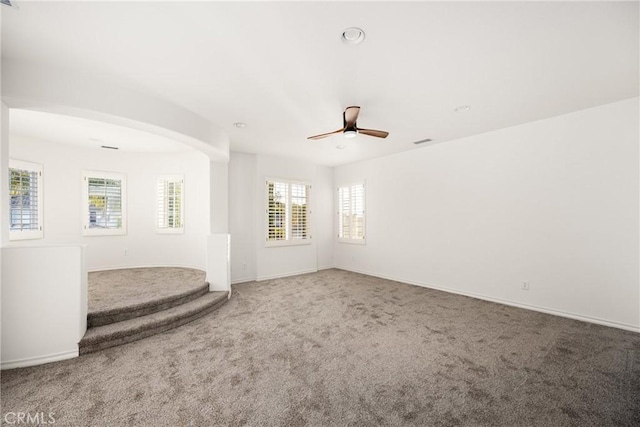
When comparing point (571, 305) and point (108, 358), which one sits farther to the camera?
point (571, 305)

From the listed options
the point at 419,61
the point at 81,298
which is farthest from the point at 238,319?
the point at 419,61

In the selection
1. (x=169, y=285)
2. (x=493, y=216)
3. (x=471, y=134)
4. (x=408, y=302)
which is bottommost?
(x=408, y=302)

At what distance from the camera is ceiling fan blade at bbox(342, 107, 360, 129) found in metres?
3.01

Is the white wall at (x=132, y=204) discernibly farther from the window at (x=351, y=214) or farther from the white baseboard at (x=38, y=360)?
the window at (x=351, y=214)

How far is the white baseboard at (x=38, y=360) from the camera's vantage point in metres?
2.42

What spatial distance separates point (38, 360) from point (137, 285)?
1778mm

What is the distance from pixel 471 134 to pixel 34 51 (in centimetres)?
557

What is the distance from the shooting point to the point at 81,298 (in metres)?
2.71

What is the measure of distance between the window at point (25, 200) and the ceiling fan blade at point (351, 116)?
572 centimetres

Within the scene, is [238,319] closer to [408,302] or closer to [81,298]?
[81,298]

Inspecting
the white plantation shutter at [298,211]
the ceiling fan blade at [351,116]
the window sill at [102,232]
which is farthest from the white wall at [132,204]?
the ceiling fan blade at [351,116]

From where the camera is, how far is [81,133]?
4445 mm

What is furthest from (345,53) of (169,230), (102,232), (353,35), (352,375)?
(102,232)

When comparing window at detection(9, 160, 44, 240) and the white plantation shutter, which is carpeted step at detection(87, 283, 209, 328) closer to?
the white plantation shutter
